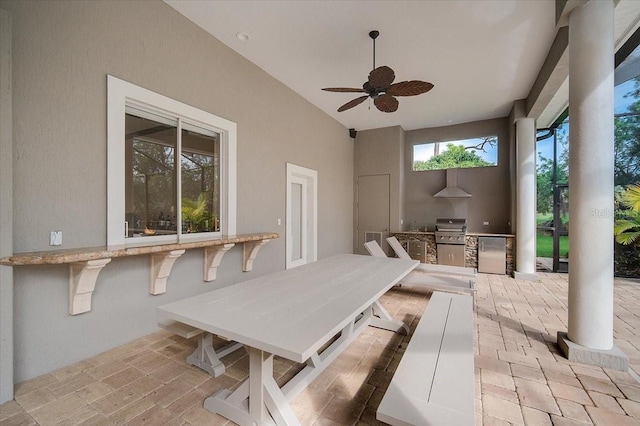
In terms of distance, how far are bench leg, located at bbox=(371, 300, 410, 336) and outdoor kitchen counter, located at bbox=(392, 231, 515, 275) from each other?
383 cm

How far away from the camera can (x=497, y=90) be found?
16.1ft

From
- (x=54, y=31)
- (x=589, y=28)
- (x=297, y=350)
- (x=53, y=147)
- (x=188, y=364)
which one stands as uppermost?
(x=589, y=28)

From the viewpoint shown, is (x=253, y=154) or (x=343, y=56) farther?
(x=253, y=154)

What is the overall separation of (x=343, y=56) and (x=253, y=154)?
1.91 m

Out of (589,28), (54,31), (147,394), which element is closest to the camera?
(147,394)

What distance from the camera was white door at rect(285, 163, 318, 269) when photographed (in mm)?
4980

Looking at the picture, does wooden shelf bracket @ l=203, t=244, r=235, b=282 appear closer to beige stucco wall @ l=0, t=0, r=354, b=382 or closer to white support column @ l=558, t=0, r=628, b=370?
beige stucco wall @ l=0, t=0, r=354, b=382

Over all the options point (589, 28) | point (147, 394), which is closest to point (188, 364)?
point (147, 394)

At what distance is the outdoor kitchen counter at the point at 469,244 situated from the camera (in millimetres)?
5725

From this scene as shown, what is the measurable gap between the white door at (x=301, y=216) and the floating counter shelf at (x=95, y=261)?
172cm

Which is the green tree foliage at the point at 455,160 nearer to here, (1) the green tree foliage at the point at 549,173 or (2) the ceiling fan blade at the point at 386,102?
(1) the green tree foliage at the point at 549,173

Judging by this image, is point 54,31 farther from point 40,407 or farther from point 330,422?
point 330,422

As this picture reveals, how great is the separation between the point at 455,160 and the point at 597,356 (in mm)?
5355

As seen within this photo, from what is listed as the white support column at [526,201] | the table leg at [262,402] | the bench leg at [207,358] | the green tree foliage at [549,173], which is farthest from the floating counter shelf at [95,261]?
the green tree foliage at [549,173]
